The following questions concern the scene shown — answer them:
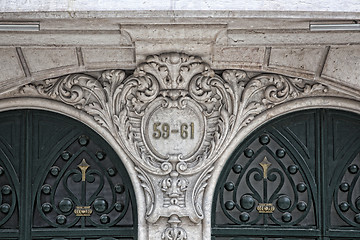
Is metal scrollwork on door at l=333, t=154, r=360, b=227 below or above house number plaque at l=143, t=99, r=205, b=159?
below

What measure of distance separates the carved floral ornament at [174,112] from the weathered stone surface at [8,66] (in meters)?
0.18

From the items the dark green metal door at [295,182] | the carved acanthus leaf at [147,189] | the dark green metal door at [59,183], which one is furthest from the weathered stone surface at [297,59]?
the dark green metal door at [59,183]

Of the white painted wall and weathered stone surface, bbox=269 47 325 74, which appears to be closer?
the white painted wall

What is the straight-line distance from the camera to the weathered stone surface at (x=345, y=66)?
18.3 feet

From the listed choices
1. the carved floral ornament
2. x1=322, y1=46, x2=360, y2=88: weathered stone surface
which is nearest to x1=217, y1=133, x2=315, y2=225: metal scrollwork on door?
the carved floral ornament

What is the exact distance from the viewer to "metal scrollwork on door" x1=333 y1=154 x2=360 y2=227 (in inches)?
228

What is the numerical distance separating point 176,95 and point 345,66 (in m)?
1.19

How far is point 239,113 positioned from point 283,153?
0.46 metres

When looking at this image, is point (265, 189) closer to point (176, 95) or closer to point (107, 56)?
point (176, 95)

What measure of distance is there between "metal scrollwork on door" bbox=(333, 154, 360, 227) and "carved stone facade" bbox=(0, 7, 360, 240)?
47 cm

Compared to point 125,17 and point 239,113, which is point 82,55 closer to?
point 125,17

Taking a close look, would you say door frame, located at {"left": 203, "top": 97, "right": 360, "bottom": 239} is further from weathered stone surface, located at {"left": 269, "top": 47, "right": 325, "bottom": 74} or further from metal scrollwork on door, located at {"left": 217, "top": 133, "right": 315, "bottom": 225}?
weathered stone surface, located at {"left": 269, "top": 47, "right": 325, "bottom": 74}

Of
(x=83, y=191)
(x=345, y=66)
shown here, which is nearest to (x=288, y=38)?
(x=345, y=66)

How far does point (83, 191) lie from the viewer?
19.0ft
